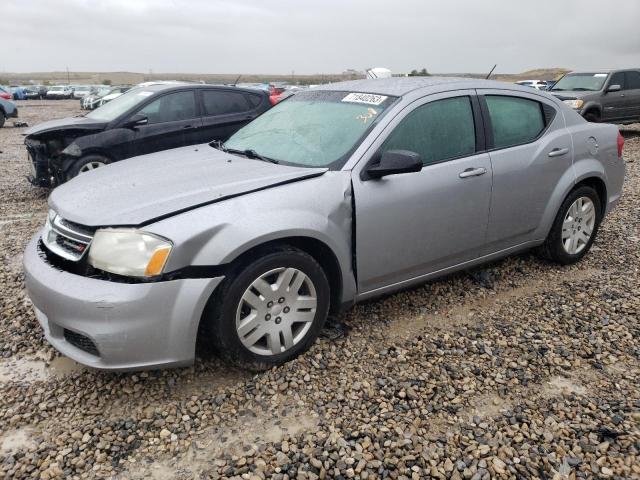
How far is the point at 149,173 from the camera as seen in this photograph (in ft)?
10.9

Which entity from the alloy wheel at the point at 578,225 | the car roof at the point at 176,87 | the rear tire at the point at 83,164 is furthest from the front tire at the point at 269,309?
the car roof at the point at 176,87

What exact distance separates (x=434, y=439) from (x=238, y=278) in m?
1.25

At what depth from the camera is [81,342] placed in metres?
2.67

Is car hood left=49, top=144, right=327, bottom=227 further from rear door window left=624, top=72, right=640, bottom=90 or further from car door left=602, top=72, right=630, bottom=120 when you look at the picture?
rear door window left=624, top=72, right=640, bottom=90

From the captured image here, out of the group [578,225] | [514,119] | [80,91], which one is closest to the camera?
[514,119]

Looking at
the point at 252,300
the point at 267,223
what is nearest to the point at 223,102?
the point at 267,223

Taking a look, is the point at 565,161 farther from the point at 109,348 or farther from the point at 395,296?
the point at 109,348

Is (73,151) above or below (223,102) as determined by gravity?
below

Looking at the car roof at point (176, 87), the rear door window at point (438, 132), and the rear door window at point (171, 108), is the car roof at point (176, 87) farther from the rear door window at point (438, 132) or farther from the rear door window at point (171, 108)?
the rear door window at point (438, 132)

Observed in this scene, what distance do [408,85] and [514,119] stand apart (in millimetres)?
935

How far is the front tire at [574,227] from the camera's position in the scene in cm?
436

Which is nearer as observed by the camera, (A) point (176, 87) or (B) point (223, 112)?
(A) point (176, 87)

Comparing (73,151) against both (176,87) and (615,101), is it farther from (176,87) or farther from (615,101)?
(615,101)

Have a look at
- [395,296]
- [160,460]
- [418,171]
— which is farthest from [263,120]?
[160,460]
